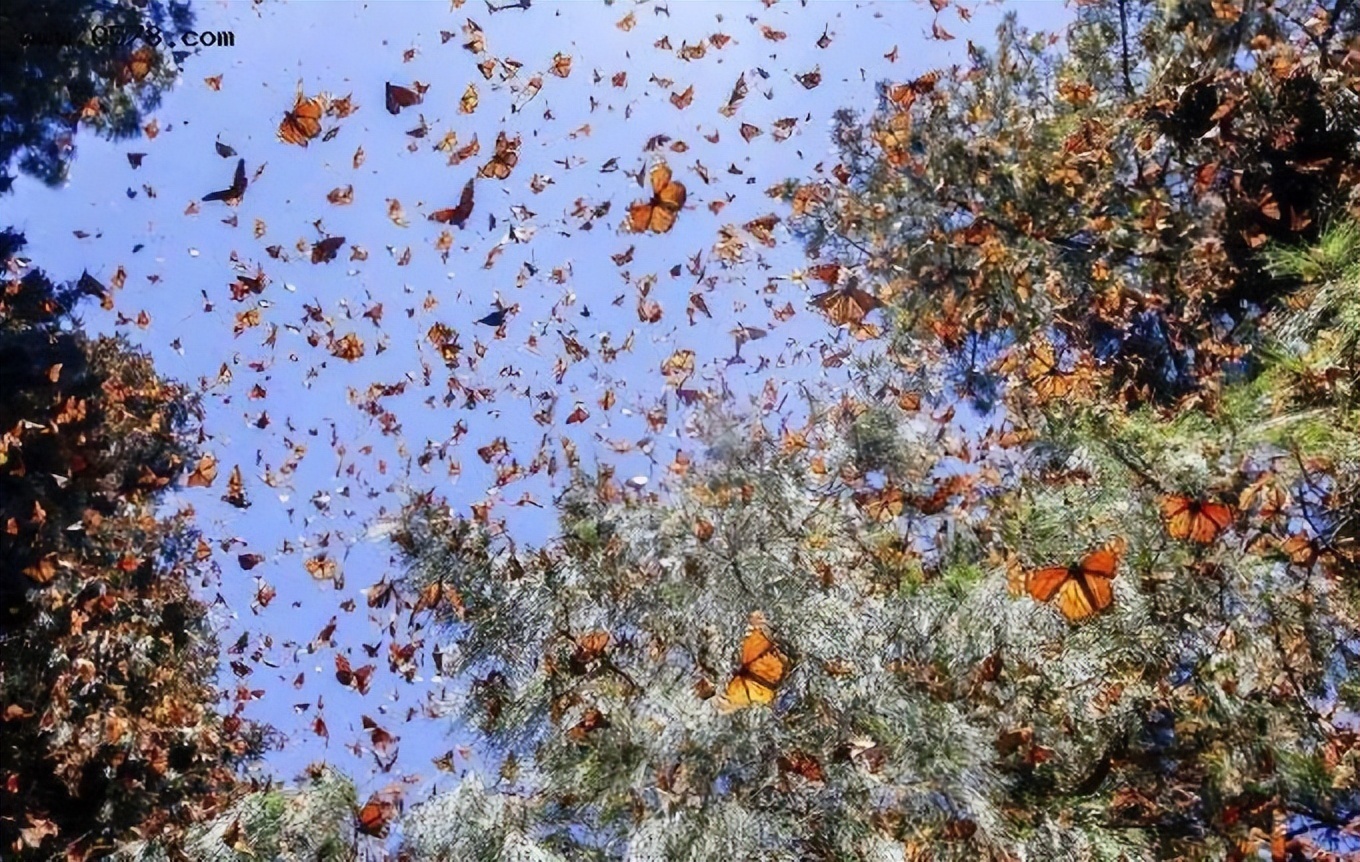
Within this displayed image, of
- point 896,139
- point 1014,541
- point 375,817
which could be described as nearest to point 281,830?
point 375,817

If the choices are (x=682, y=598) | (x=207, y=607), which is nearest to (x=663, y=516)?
(x=682, y=598)

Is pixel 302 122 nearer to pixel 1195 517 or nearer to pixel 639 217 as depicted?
pixel 639 217

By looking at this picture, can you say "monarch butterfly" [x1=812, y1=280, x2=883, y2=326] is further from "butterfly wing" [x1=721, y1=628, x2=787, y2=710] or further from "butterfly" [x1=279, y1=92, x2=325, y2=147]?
"butterfly" [x1=279, y1=92, x2=325, y2=147]

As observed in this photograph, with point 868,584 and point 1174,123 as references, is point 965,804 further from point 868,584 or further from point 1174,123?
point 1174,123

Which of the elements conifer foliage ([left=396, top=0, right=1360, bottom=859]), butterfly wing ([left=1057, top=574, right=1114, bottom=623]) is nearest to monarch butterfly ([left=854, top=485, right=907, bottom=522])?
conifer foliage ([left=396, top=0, right=1360, bottom=859])

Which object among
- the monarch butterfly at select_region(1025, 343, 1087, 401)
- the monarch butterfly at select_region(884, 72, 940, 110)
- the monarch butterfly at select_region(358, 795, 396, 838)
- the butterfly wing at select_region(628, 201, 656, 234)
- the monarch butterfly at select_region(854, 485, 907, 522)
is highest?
the monarch butterfly at select_region(884, 72, 940, 110)

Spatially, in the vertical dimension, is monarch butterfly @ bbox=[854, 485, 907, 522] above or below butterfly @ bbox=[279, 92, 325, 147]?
below

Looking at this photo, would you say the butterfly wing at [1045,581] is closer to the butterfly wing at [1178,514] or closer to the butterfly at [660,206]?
the butterfly wing at [1178,514]

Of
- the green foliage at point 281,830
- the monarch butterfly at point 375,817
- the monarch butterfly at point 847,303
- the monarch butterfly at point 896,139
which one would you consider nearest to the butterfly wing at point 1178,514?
the monarch butterfly at point 847,303
